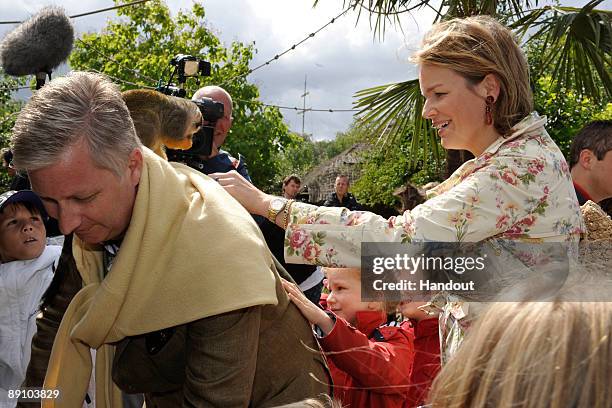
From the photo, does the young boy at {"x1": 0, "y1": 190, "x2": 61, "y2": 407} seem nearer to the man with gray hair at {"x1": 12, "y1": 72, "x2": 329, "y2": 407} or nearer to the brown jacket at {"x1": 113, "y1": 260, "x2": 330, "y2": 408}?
the brown jacket at {"x1": 113, "y1": 260, "x2": 330, "y2": 408}

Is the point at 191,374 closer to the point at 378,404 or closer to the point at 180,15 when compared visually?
the point at 378,404

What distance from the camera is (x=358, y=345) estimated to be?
2148mm

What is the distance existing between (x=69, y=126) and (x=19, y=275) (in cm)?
201

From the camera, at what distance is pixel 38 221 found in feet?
11.1

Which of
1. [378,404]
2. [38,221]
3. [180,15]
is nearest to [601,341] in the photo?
[378,404]

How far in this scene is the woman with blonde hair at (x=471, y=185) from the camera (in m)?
1.68

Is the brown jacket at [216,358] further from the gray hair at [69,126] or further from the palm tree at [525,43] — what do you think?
the palm tree at [525,43]

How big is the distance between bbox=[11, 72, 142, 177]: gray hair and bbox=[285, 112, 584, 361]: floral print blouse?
498 mm

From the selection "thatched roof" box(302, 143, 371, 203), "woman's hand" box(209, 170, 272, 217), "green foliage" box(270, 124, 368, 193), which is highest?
"green foliage" box(270, 124, 368, 193)

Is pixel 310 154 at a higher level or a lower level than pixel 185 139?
higher

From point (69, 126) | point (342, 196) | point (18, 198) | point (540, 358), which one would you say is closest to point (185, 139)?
point (69, 126)

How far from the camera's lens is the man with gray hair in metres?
1.48

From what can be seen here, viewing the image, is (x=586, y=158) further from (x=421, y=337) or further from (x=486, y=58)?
(x=486, y=58)

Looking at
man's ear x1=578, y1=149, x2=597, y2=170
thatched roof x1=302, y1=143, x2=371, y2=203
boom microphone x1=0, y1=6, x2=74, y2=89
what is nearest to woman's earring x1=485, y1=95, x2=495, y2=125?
man's ear x1=578, y1=149, x2=597, y2=170
